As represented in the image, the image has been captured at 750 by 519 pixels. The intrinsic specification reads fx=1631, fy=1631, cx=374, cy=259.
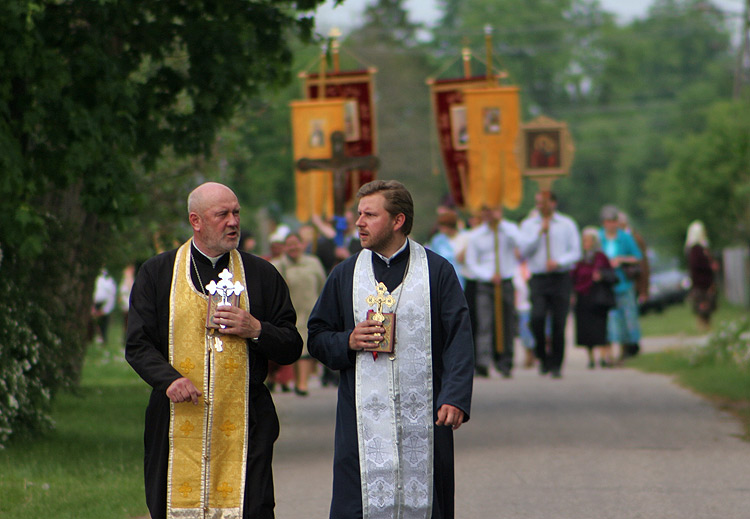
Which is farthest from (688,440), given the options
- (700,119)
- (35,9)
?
(700,119)

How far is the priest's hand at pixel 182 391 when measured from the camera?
652 cm

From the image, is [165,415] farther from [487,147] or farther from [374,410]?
[487,147]

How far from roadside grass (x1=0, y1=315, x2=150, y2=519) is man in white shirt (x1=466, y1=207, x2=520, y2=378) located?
4378 millimetres

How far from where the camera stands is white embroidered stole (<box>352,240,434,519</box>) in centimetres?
673

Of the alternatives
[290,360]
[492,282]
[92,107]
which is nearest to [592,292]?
[492,282]

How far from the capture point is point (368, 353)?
267 inches

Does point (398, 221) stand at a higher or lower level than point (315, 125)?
lower

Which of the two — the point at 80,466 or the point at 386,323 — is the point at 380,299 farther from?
the point at 80,466

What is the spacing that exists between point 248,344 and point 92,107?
4.61 m

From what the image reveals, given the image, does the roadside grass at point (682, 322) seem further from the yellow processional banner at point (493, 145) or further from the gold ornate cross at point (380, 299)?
the gold ornate cross at point (380, 299)

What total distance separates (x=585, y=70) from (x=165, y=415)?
84.5 meters

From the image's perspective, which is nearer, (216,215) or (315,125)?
(216,215)

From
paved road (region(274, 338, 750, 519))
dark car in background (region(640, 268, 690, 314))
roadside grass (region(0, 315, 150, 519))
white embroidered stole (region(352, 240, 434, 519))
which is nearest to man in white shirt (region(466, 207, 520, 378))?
paved road (region(274, 338, 750, 519))

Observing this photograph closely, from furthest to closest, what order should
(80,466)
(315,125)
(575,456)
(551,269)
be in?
(315,125) < (551,269) < (575,456) < (80,466)
